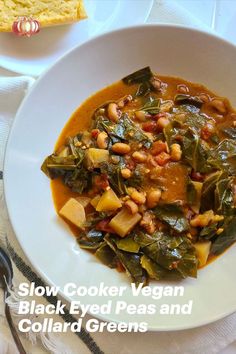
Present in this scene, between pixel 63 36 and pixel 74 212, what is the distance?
5.33ft

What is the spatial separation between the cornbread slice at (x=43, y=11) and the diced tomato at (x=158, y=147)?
134cm

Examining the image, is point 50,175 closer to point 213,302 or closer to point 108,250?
point 108,250

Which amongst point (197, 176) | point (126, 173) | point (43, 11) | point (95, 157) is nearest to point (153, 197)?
point (126, 173)

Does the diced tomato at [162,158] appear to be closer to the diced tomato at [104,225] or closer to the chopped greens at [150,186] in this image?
the chopped greens at [150,186]

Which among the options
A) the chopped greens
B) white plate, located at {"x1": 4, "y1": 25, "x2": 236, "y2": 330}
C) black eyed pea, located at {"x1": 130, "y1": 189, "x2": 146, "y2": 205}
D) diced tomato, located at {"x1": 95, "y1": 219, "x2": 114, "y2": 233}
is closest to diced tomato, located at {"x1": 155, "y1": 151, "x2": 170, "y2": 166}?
the chopped greens

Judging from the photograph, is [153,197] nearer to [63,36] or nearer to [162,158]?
[162,158]

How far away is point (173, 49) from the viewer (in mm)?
4121

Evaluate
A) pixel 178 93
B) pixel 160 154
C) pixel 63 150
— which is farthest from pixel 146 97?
pixel 63 150

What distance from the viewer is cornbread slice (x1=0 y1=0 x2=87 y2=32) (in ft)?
14.4

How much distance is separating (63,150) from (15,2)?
1.45 m

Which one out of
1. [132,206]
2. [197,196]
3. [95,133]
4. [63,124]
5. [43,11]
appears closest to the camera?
[132,206]

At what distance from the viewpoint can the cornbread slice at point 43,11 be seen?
438 cm

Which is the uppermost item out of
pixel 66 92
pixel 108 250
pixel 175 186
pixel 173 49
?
pixel 173 49

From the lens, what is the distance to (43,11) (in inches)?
175
